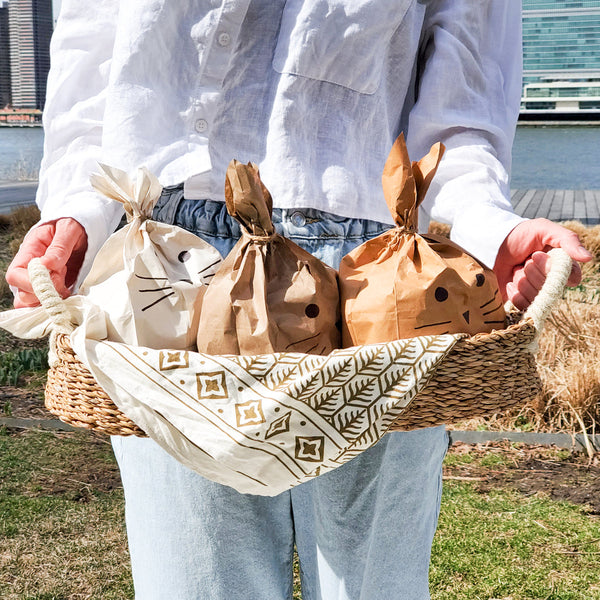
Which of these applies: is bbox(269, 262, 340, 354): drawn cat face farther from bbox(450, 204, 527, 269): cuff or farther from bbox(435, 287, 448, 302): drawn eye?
bbox(450, 204, 527, 269): cuff

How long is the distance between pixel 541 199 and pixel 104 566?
39.7 ft

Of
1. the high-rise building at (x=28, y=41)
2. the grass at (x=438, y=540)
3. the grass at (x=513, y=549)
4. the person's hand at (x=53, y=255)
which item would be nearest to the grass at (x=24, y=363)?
the grass at (x=438, y=540)

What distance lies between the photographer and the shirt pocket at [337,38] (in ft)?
3.81

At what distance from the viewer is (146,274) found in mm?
997

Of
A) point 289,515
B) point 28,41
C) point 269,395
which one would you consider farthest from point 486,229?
point 28,41

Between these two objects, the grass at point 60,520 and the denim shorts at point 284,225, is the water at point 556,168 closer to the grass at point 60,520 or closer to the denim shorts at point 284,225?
the grass at point 60,520

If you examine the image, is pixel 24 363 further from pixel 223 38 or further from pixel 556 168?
pixel 556 168

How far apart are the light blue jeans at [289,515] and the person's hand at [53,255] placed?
0.17 meters

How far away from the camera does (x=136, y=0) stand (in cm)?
116

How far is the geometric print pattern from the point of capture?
2.85 feet

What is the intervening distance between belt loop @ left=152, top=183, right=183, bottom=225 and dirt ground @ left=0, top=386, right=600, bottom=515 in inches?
105

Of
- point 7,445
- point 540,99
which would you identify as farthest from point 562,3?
point 7,445

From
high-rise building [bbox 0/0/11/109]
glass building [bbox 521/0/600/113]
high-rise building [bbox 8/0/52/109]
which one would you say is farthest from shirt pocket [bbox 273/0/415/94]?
glass building [bbox 521/0/600/113]

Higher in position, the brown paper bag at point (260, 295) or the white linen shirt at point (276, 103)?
the white linen shirt at point (276, 103)
